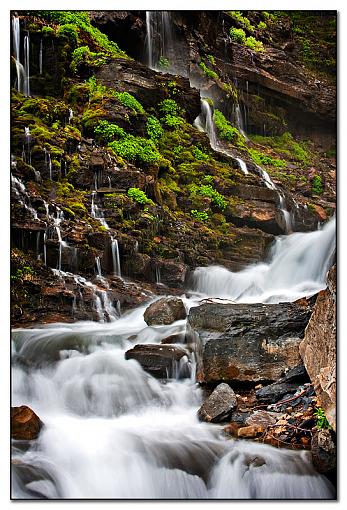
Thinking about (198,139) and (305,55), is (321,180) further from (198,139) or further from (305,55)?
(198,139)

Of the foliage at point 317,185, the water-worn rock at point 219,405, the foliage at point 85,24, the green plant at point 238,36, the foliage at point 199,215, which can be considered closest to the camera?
the water-worn rock at point 219,405

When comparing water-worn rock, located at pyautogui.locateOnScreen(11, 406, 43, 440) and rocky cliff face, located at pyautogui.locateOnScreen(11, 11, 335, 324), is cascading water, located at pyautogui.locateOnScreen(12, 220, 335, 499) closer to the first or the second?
water-worn rock, located at pyautogui.locateOnScreen(11, 406, 43, 440)

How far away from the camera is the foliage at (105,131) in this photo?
6.76 m

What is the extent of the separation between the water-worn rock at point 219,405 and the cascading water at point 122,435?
0.22ft

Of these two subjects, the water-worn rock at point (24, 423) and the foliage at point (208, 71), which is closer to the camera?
the water-worn rock at point (24, 423)

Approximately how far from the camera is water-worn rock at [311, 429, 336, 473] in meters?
3.36

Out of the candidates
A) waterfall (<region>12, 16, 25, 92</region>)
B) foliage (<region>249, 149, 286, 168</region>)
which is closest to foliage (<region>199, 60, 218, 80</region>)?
foliage (<region>249, 149, 286, 168</region>)

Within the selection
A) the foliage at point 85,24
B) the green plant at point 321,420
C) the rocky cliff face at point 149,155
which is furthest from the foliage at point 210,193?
the green plant at point 321,420

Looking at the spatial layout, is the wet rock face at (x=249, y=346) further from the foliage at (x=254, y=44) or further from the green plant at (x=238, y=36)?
the foliage at (x=254, y=44)

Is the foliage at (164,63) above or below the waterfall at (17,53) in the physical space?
above

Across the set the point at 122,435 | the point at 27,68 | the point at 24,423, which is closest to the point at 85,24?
the point at 27,68

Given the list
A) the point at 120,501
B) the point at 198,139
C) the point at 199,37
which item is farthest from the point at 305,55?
the point at 120,501

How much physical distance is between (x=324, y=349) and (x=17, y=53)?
4136 mm

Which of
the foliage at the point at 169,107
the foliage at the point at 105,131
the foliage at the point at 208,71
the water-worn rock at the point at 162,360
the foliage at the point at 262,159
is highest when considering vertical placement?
the foliage at the point at 208,71
